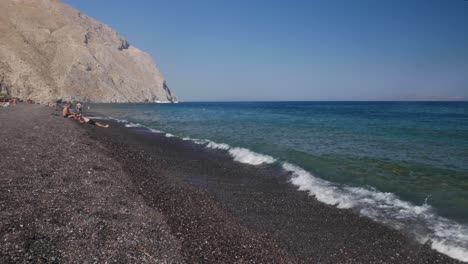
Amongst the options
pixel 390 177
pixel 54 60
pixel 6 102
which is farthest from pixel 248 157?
pixel 54 60

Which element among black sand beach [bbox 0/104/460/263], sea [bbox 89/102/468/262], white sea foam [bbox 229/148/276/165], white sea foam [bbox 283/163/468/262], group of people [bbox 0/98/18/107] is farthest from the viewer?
group of people [bbox 0/98/18/107]

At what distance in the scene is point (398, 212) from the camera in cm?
1008

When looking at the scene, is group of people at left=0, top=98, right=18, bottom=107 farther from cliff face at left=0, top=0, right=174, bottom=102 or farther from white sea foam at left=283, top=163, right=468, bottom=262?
cliff face at left=0, top=0, right=174, bottom=102

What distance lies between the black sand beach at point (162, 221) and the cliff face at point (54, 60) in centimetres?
11383

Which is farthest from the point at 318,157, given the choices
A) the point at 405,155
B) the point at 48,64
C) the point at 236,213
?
the point at 48,64

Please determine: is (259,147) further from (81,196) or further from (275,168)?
(81,196)

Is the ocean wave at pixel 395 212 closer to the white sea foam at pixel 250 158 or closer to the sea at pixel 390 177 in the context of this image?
the sea at pixel 390 177

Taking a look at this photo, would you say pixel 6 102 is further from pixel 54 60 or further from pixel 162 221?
pixel 54 60

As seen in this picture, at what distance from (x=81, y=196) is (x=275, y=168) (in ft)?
33.4

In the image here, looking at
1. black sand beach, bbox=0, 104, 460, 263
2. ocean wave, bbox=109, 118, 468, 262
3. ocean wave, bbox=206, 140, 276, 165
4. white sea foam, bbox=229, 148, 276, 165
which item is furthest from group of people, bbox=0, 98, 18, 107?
ocean wave, bbox=109, 118, 468, 262

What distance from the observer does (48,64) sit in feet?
438

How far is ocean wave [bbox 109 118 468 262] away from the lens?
7984 mm

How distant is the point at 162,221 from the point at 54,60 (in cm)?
15454

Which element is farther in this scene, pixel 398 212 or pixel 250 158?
pixel 250 158
